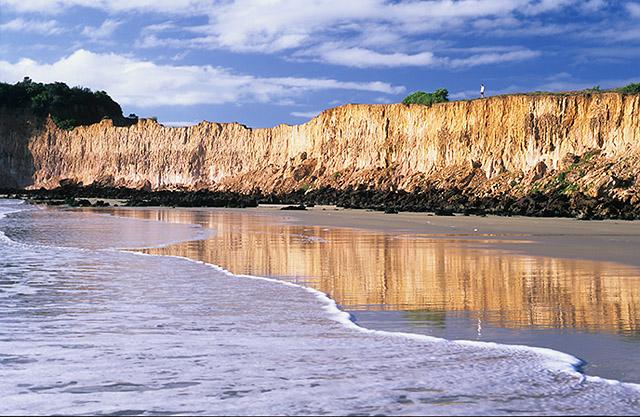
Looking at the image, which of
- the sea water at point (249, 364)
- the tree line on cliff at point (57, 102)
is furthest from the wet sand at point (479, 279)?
the tree line on cliff at point (57, 102)

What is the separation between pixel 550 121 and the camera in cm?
3997

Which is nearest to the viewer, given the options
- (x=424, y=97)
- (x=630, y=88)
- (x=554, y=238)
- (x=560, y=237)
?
(x=554, y=238)

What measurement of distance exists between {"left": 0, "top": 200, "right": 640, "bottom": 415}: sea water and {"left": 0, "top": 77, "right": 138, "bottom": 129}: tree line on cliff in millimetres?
88377

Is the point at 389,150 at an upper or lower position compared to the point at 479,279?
upper

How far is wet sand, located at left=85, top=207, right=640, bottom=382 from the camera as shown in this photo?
5688 millimetres

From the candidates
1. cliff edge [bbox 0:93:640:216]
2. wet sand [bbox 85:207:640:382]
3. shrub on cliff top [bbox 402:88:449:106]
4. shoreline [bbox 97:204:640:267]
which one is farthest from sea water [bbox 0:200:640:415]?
shrub on cliff top [bbox 402:88:449:106]

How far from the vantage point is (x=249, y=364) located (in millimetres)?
4727

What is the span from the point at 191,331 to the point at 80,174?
8233cm

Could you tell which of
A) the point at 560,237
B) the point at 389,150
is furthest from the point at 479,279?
the point at 389,150

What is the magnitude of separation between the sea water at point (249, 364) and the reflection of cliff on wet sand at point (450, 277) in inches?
40.2

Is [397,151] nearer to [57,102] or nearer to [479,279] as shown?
[479,279]

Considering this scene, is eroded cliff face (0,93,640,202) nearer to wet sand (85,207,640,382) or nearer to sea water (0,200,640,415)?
wet sand (85,207,640,382)

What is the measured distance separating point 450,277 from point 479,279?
37 cm

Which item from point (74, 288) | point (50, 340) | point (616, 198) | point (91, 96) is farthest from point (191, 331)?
point (91, 96)
